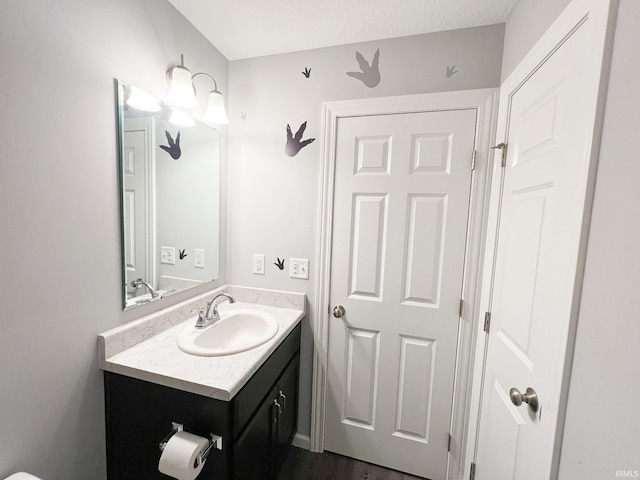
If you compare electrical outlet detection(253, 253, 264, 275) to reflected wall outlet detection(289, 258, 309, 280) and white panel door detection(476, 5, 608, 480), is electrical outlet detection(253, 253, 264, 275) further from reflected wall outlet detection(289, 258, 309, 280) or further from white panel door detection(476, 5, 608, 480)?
white panel door detection(476, 5, 608, 480)

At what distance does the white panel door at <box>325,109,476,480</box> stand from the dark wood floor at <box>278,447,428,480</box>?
5 cm

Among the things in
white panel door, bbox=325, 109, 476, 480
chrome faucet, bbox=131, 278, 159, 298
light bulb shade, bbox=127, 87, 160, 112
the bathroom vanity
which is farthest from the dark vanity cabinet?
light bulb shade, bbox=127, 87, 160, 112

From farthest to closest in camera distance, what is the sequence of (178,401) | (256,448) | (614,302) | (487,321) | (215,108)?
(215,108), (487,321), (256,448), (178,401), (614,302)

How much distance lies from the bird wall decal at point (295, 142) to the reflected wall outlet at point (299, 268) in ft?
2.06

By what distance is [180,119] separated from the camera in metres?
1.27

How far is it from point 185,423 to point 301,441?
102 cm

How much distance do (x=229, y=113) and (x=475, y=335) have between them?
1.90 m

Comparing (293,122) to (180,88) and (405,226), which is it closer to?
(180,88)

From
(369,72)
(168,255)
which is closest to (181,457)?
(168,255)

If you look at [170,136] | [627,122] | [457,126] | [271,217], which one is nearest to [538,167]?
[627,122]

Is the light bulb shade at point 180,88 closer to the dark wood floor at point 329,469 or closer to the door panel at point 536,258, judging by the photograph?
the door panel at point 536,258

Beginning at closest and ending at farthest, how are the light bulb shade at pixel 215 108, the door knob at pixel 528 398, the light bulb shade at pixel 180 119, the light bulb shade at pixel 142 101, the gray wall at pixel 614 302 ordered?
the gray wall at pixel 614 302, the door knob at pixel 528 398, the light bulb shade at pixel 142 101, the light bulb shade at pixel 180 119, the light bulb shade at pixel 215 108

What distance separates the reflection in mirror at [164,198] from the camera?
3.42ft

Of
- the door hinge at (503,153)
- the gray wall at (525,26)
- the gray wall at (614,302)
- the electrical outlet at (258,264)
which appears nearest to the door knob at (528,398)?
the gray wall at (614,302)
